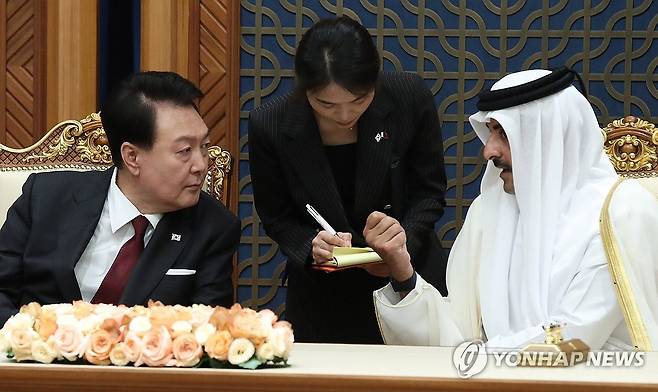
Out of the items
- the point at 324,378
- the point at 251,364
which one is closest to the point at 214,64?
the point at 251,364

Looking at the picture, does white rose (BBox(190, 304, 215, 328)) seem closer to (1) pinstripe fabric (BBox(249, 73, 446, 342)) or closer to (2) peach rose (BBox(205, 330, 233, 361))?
(2) peach rose (BBox(205, 330, 233, 361))

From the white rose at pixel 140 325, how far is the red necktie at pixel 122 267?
101 cm

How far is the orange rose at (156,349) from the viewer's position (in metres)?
1.88

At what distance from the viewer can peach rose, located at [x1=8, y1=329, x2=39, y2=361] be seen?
1.94 metres

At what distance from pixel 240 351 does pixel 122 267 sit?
1181mm

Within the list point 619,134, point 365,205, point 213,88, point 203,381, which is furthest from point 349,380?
Answer: point 213,88

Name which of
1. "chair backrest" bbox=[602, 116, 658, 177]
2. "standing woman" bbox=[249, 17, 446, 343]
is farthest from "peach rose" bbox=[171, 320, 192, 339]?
"chair backrest" bbox=[602, 116, 658, 177]

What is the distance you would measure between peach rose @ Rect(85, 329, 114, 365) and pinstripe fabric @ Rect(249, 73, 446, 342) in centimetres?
135

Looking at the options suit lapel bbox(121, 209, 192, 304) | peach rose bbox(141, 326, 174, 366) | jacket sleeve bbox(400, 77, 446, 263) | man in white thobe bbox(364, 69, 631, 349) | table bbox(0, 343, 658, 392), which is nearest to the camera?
table bbox(0, 343, 658, 392)

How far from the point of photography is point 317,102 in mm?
3100

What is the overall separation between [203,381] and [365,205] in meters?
1.53

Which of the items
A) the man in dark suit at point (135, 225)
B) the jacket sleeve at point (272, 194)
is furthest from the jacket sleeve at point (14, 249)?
the jacket sleeve at point (272, 194)

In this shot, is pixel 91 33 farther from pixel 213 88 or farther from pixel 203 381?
pixel 203 381

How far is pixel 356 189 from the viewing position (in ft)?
10.8
